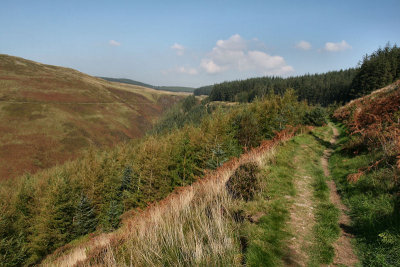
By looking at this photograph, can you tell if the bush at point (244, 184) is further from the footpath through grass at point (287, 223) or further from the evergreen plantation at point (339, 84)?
the evergreen plantation at point (339, 84)

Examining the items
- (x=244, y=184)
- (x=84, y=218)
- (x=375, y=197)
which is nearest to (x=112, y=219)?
(x=84, y=218)

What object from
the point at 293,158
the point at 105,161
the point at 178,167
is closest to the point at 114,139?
the point at 105,161

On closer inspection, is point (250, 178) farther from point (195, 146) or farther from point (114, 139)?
point (114, 139)

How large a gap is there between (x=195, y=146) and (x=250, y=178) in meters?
25.3

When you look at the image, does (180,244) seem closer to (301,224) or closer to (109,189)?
(301,224)

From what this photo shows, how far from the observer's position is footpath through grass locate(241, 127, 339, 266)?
350cm

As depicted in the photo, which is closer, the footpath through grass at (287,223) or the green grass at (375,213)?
the green grass at (375,213)

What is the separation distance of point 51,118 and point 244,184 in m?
118

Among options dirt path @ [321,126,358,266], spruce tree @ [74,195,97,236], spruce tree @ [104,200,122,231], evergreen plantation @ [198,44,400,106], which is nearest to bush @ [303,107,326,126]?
evergreen plantation @ [198,44,400,106]

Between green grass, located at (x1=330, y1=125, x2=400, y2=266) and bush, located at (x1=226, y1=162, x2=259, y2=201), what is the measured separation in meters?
2.57

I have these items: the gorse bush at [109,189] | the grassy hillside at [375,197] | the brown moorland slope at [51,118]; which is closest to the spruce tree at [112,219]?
the gorse bush at [109,189]

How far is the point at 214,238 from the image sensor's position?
12.6ft

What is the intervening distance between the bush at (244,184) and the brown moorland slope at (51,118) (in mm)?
83861

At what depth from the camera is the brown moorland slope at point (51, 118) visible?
72.6 metres
